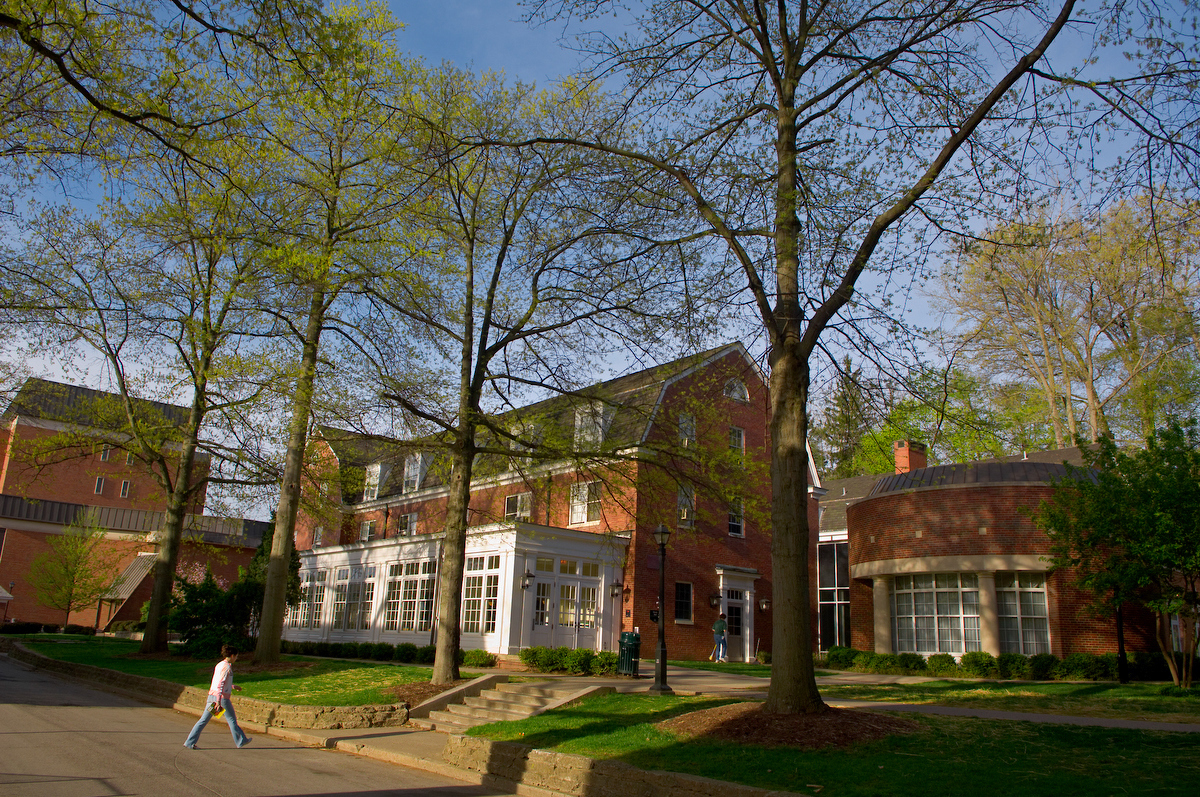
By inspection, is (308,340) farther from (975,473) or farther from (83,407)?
(975,473)

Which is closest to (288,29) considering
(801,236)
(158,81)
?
(158,81)

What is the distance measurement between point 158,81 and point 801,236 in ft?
27.7

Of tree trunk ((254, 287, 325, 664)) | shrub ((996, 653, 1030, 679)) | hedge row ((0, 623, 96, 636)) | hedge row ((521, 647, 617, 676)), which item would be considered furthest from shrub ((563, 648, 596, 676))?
hedge row ((0, 623, 96, 636))

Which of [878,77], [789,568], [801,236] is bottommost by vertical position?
[789,568]

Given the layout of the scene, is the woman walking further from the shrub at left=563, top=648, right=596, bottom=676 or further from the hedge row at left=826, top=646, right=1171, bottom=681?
the hedge row at left=826, top=646, right=1171, bottom=681

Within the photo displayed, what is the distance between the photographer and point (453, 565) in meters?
15.4

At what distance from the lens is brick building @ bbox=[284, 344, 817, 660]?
15.5m

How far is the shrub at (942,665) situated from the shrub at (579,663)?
9118 millimetres

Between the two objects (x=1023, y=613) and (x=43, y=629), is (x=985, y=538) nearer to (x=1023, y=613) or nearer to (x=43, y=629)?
(x=1023, y=613)

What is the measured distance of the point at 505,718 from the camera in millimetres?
12484

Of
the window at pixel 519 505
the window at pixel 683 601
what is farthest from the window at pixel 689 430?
the window at pixel 519 505

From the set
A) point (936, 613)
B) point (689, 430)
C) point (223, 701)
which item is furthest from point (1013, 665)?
point (223, 701)

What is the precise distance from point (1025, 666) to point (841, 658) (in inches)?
210

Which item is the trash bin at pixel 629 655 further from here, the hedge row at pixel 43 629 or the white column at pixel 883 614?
the hedge row at pixel 43 629
